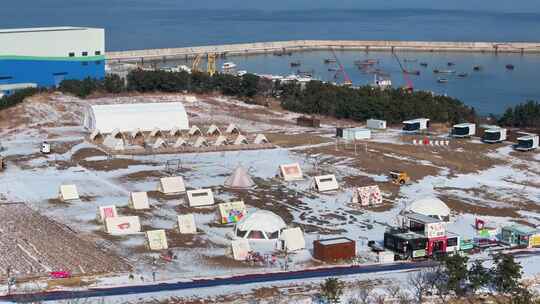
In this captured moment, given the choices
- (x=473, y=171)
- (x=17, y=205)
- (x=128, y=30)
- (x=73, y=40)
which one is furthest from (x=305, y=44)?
(x=17, y=205)

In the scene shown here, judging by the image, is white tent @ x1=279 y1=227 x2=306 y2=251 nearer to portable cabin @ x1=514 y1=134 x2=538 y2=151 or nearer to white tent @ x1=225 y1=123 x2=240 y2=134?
Result: white tent @ x1=225 y1=123 x2=240 y2=134

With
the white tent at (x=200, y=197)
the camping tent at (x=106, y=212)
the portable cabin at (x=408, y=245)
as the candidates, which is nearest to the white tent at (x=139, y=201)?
the white tent at (x=200, y=197)

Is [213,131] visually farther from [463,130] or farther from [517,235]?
[517,235]

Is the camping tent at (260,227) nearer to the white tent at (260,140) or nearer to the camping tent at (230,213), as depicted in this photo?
the camping tent at (230,213)

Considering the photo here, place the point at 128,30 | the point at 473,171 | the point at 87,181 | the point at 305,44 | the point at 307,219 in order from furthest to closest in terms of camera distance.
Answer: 1. the point at 128,30
2. the point at 305,44
3. the point at 473,171
4. the point at 87,181
5. the point at 307,219

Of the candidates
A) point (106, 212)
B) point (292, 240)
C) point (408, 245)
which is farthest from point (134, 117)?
point (408, 245)

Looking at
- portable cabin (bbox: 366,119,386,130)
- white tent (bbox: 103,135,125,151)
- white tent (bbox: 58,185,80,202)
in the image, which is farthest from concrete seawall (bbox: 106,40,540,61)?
white tent (bbox: 58,185,80,202)

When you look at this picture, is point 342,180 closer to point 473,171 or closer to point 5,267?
point 473,171
